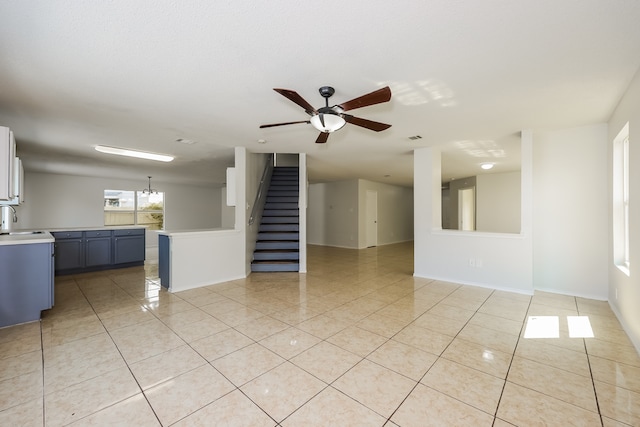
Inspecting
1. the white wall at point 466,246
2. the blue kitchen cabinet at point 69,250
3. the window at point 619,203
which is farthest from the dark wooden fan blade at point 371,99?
Answer: the blue kitchen cabinet at point 69,250

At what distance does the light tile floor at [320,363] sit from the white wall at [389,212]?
4.99m

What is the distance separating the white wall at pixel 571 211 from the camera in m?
3.47

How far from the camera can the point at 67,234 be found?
16.4ft

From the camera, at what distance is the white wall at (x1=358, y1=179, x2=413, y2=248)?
8.48 meters

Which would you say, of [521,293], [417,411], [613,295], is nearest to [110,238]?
[417,411]

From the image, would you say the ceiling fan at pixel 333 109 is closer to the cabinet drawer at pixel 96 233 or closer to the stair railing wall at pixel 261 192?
the stair railing wall at pixel 261 192

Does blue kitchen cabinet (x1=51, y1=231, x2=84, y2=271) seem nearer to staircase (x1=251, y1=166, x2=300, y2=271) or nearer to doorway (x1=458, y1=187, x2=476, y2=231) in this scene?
staircase (x1=251, y1=166, x2=300, y2=271)

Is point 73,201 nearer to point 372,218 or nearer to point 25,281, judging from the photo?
point 25,281

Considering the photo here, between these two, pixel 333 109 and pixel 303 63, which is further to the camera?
pixel 333 109

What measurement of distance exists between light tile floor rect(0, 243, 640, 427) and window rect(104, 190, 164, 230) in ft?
19.2

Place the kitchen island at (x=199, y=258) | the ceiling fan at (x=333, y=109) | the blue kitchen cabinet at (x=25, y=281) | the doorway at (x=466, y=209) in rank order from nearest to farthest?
the ceiling fan at (x=333, y=109), the blue kitchen cabinet at (x=25, y=281), the kitchen island at (x=199, y=258), the doorway at (x=466, y=209)

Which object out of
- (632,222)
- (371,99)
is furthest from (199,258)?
(632,222)

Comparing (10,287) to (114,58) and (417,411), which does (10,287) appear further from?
(417,411)

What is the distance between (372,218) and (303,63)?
730 cm
